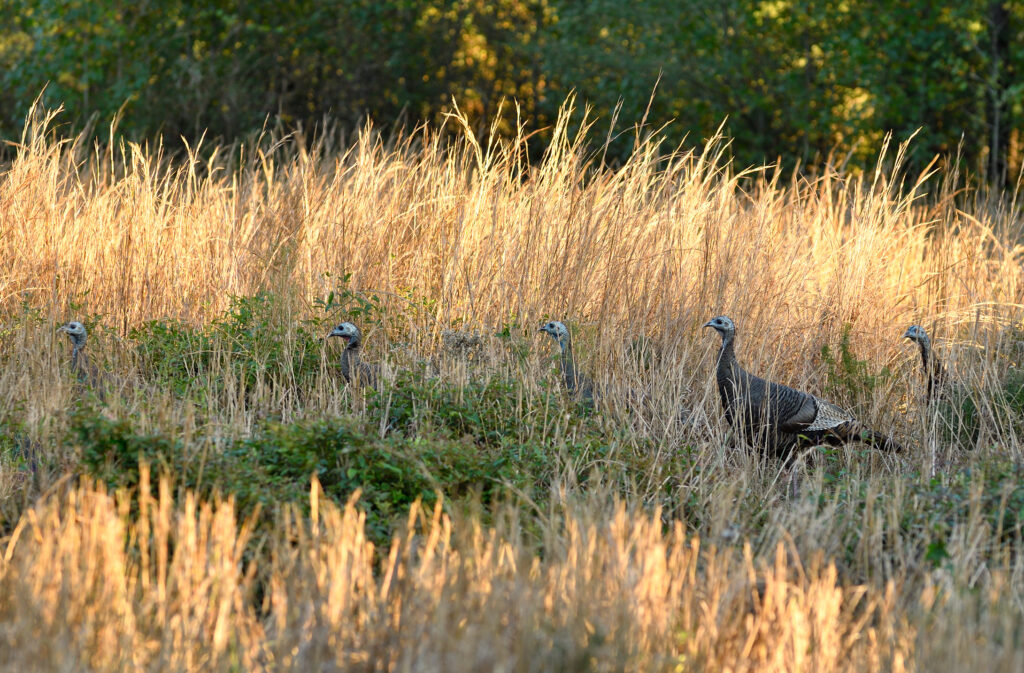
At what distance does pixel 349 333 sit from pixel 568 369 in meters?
1.26

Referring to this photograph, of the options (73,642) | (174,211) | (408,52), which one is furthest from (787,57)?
(73,642)

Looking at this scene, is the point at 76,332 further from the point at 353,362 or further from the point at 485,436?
the point at 485,436

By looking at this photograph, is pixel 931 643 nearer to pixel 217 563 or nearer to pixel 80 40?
pixel 217 563

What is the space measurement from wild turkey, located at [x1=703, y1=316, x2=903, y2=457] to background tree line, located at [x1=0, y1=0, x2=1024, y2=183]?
30.6 ft

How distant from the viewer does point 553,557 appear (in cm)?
399

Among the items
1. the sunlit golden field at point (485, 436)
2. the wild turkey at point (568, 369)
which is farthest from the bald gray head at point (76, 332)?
the wild turkey at point (568, 369)

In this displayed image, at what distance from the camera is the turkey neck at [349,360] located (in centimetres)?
641

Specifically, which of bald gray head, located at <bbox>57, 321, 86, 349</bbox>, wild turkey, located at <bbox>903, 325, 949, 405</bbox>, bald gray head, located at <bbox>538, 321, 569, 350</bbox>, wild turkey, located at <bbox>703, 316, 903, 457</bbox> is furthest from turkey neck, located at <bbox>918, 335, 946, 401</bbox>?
bald gray head, located at <bbox>57, 321, 86, 349</bbox>

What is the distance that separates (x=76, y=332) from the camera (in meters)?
6.60

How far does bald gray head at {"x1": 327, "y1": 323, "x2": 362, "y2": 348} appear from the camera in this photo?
6527 millimetres

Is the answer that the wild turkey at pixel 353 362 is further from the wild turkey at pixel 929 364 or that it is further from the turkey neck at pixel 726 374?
the wild turkey at pixel 929 364

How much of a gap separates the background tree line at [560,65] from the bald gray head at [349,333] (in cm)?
864

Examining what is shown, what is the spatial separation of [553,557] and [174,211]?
188 inches

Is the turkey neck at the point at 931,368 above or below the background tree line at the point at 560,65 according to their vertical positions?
below
